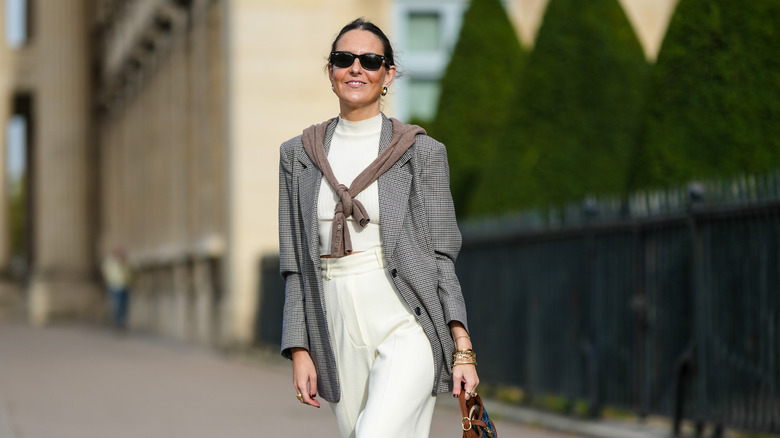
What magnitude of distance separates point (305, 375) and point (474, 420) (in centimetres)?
58

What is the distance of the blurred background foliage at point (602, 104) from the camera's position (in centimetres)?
1062

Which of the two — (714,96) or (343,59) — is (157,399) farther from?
(343,59)

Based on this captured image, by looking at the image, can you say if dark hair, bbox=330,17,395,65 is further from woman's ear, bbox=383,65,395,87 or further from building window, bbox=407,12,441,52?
building window, bbox=407,12,441,52

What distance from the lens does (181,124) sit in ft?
92.8

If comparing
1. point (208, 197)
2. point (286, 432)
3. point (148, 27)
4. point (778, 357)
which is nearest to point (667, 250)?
point (778, 357)

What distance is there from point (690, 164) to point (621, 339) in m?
1.49

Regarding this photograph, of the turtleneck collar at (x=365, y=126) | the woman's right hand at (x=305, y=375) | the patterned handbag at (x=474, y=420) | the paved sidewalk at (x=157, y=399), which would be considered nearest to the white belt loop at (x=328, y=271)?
the woman's right hand at (x=305, y=375)

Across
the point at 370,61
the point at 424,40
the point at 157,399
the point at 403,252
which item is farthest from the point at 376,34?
the point at 424,40

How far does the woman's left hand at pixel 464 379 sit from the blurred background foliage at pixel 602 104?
645 cm

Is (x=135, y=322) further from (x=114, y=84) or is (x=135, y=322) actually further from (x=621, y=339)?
(x=621, y=339)

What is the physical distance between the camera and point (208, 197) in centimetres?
2484

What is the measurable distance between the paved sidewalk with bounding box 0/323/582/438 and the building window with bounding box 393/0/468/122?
510 cm

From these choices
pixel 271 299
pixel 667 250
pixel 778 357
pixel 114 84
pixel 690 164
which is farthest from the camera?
pixel 114 84

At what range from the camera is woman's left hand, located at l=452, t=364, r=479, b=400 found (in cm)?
428
